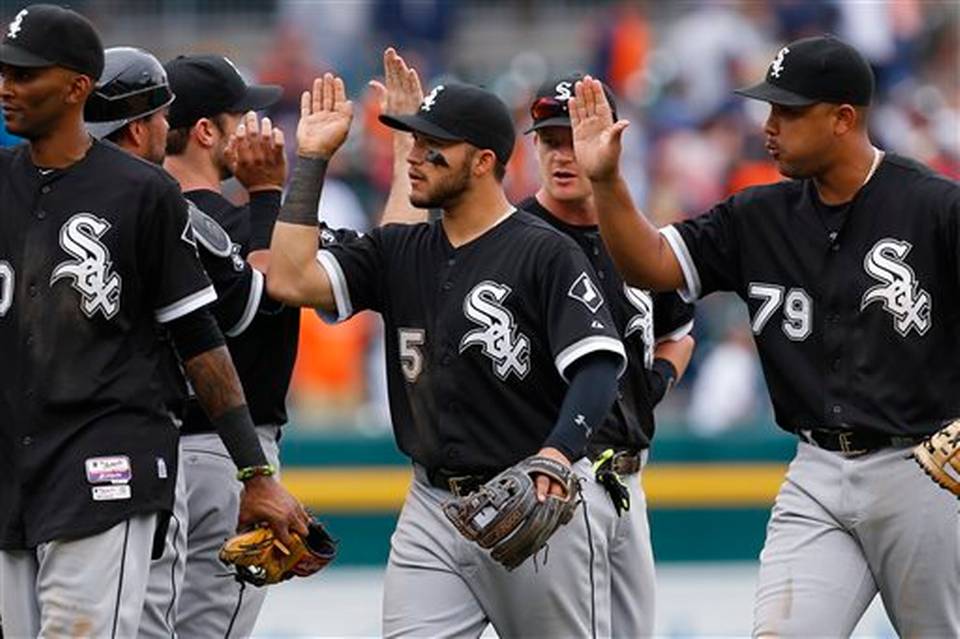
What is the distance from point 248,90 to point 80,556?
2.24 meters

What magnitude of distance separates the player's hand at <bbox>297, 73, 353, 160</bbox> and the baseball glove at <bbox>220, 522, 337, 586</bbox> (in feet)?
3.97

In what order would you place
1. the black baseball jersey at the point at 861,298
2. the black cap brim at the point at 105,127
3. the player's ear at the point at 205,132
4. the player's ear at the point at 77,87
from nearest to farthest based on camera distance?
the player's ear at the point at 77,87, the black baseball jersey at the point at 861,298, the black cap brim at the point at 105,127, the player's ear at the point at 205,132

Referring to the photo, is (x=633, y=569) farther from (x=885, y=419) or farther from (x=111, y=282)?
(x=111, y=282)

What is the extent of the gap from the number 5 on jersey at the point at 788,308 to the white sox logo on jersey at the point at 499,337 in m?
0.77

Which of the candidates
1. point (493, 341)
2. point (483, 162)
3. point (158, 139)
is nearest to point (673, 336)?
point (483, 162)

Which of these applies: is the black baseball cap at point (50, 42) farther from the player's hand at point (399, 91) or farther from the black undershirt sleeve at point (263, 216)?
the player's hand at point (399, 91)

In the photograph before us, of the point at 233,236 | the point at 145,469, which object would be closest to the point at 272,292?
the point at 233,236

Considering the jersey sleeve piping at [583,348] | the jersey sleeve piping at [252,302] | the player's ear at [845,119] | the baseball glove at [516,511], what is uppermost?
the player's ear at [845,119]

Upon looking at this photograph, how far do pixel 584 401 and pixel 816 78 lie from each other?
1.29 m

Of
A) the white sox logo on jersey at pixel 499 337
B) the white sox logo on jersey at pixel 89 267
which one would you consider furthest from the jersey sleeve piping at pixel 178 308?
the white sox logo on jersey at pixel 499 337

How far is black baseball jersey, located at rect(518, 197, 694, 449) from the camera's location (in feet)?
24.8

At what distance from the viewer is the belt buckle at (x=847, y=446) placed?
6.63m

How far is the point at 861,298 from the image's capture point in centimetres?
664

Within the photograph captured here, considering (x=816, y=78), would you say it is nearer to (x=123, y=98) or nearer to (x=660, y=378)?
(x=660, y=378)
